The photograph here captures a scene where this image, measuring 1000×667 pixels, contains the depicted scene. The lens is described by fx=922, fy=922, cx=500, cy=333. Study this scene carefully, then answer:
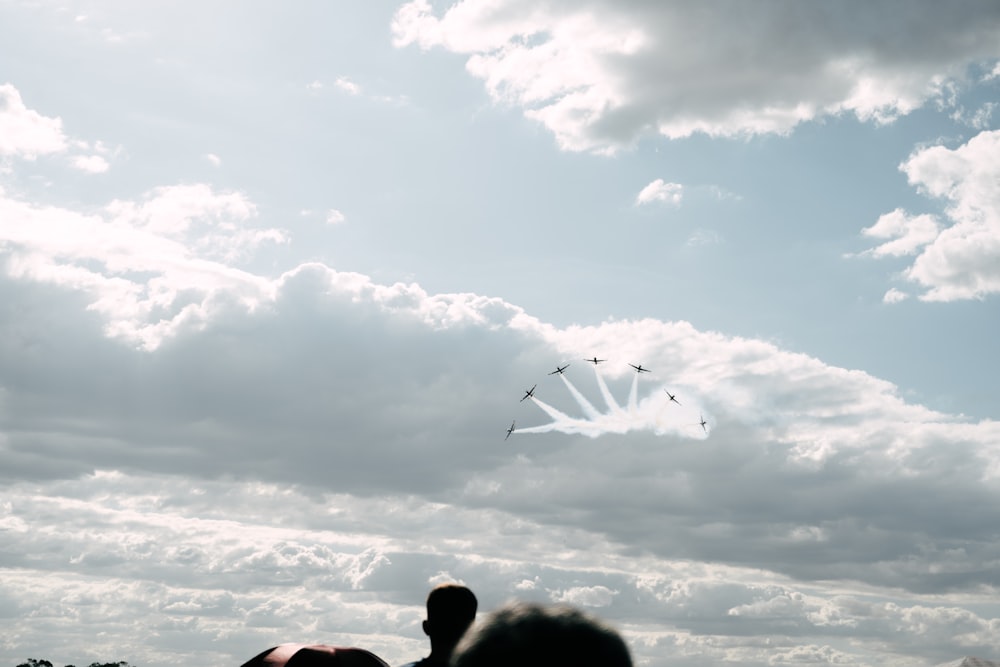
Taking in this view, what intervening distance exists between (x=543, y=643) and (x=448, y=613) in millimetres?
8456

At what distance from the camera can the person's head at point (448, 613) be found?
11.9 m

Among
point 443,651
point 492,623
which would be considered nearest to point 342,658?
point 443,651

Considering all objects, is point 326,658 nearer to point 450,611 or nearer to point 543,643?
point 450,611

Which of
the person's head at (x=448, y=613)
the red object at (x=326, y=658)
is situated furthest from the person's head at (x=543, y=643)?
the red object at (x=326, y=658)

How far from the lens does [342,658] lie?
1419 centimetres

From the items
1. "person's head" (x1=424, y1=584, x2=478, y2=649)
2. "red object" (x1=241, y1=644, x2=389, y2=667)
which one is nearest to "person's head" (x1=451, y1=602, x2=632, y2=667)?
"person's head" (x1=424, y1=584, x2=478, y2=649)

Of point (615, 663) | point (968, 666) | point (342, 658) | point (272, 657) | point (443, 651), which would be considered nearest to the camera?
point (615, 663)

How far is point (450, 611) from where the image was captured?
39.3 ft

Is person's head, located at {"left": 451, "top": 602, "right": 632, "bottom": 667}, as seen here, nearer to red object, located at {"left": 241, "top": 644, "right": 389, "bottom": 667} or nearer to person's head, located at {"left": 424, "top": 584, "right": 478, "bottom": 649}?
person's head, located at {"left": 424, "top": 584, "right": 478, "bottom": 649}

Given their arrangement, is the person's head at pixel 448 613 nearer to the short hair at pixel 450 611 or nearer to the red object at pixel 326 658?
the short hair at pixel 450 611

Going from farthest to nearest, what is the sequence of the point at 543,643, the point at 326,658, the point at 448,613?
the point at 326,658 → the point at 448,613 → the point at 543,643

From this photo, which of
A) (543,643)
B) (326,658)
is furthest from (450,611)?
(543,643)

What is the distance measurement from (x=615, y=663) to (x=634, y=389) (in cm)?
9734

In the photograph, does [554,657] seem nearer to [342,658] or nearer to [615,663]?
[615,663]
